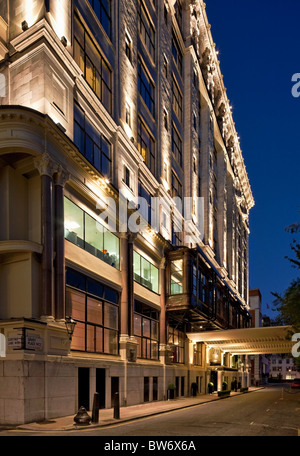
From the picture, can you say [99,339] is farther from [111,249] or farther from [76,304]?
[111,249]

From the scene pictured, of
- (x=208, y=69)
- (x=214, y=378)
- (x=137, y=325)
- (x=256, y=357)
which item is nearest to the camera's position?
(x=137, y=325)

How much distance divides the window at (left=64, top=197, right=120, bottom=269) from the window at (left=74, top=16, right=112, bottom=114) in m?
7.92

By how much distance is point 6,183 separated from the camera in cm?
2055

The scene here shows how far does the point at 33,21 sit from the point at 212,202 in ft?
139

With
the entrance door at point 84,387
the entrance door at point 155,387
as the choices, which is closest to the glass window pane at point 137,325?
the entrance door at point 155,387

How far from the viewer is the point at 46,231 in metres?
20.0

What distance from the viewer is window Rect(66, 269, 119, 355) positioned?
22734 mm

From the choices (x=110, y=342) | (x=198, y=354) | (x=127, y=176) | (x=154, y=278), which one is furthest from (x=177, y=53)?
(x=110, y=342)

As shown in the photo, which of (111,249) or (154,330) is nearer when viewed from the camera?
(111,249)

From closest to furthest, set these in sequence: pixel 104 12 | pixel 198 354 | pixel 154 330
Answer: pixel 104 12 → pixel 154 330 → pixel 198 354

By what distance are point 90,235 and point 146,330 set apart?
1126 cm

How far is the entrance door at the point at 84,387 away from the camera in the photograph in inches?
868

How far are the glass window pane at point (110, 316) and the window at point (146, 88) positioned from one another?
1740cm

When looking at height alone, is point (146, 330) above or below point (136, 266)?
below
